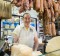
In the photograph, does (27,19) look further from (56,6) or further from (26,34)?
(56,6)

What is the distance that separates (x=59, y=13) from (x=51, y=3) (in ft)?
0.61

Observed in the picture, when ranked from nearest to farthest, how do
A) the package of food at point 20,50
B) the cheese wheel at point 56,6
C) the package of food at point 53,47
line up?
the package of food at point 20,50 < the package of food at point 53,47 < the cheese wheel at point 56,6

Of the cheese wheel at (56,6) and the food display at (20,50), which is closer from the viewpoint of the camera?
the food display at (20,50)

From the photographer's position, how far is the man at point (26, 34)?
53.1 inches

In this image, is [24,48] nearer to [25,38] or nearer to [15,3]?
[25,38]

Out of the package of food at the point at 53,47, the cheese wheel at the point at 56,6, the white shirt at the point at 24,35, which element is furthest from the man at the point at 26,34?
the cheese wheel at the point at 56,6

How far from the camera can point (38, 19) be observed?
59.9 inches

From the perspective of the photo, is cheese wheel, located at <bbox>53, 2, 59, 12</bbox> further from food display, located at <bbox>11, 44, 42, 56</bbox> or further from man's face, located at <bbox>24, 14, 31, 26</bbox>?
food display, located at <bbox>11, 44, 42, 56</bbox>

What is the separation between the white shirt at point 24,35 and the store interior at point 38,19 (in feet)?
0.11

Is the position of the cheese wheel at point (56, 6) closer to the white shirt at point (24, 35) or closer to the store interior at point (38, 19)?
the store interior at point (38, 19)

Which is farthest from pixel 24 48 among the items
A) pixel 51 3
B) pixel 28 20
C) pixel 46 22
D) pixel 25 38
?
pixel 51 3

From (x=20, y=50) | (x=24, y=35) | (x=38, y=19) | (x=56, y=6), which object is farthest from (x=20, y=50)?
(x=56, y=6)

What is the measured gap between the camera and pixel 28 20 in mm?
1405

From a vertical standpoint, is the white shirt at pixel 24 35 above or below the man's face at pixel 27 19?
below
